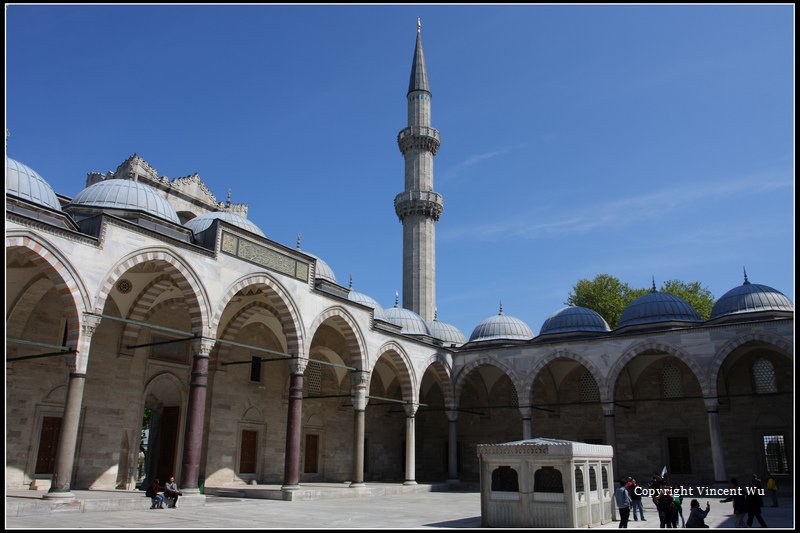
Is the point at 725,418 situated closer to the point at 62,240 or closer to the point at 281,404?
the point at 281,404

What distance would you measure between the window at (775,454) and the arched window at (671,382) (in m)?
2.74

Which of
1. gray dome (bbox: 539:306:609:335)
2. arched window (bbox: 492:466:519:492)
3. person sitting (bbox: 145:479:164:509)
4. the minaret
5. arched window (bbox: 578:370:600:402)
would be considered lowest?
person sitting (bbox: 145:479:164:509)

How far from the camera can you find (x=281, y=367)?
66.4 ft

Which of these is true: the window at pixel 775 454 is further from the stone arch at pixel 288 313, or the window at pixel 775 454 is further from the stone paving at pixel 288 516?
the stone arch at pixel 288 313

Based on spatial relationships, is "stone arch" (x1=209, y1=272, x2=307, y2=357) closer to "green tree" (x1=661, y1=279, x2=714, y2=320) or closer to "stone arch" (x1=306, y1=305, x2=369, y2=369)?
"stone arch" (x1=306, y1=305, x2=369, y2=369)

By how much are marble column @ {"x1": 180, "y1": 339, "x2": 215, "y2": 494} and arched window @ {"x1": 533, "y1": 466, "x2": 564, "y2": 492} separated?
7.04 metres

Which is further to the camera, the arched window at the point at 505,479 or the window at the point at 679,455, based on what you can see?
the window at the point at 679,455

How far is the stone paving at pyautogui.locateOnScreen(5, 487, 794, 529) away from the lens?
9474mm

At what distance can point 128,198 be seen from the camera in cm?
1448

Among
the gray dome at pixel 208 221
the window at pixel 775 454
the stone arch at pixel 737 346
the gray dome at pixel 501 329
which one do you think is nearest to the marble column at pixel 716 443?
the stone arch at pixel 737 346

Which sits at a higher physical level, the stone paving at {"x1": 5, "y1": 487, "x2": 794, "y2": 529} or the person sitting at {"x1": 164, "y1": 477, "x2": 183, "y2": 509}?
the person sitting at {"x1": 164, "y1": 477, "x2": 183, "y2": 509}

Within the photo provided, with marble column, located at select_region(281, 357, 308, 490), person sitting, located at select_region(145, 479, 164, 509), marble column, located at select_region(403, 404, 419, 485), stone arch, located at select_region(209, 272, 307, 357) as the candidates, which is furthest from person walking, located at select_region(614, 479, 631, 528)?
marble column, located at select_region(403, 404, 419, 485)

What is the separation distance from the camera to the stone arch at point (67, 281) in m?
10.9

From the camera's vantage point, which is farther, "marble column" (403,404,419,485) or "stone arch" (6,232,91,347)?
"marble column" (403,404,419,485)
